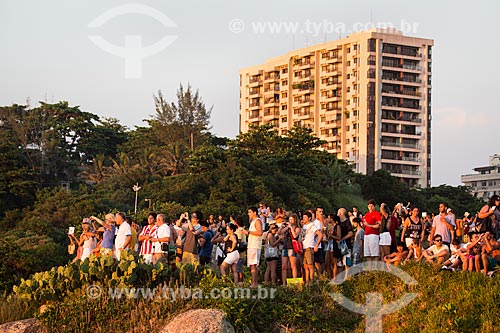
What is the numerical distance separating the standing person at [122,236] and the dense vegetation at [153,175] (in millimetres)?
10401

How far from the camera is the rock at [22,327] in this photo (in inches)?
536

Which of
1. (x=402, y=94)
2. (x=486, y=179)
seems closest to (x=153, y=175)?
(x=402, y=94)

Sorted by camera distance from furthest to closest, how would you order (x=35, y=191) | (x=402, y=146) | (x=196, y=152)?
(x=402, y=146) < (x=196, y=152) < (x=35, y=191)

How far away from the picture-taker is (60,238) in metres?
41.0

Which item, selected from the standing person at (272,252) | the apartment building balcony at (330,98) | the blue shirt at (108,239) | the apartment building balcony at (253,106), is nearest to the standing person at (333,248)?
the standing person at (272,252)

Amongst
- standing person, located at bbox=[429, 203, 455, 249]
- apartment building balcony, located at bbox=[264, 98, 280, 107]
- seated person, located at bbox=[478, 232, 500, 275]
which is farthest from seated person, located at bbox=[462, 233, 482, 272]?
apartment building balcony, located at bbox=[264, 98, 280, 107]

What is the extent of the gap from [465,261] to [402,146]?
284 ft

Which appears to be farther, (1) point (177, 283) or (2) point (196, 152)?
(2) point (196, 152)

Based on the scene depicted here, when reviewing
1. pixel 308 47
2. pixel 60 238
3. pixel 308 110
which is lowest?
pixel 60 238

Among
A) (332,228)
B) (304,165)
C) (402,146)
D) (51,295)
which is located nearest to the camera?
(51,295)

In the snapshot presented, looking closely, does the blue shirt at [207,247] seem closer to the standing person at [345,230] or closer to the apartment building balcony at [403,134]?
the standing person at [345,230]

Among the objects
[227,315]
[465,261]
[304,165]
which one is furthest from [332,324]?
[304,165]

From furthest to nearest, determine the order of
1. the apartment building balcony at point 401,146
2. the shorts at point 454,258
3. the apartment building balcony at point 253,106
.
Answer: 1. the apartment building balcony at point 253,106
2. the apartment building balcony at point 401,146
3. the shorts at point 454,258

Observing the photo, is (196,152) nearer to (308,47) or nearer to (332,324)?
(332,324)
